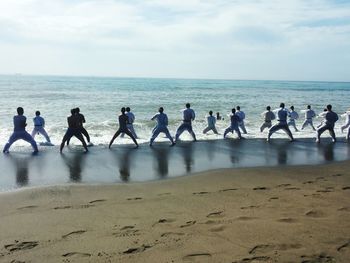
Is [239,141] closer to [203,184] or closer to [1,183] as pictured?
[203,184]

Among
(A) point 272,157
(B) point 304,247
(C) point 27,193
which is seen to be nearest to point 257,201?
(B) point 304,247

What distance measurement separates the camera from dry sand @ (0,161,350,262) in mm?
5238

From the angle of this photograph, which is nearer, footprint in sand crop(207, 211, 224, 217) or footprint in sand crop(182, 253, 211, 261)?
footprint in sand crop(182, 253, 211, 261)

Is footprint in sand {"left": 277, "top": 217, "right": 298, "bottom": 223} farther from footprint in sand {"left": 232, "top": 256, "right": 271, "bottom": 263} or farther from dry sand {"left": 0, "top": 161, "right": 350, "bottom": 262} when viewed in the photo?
footprint in sand {"left": 232, "top": 256, "right": 271, "bottom": 263}

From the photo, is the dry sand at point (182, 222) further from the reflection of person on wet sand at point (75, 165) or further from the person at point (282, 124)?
the person at point (282, 124)

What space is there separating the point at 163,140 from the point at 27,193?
931cm

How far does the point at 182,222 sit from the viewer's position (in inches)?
254

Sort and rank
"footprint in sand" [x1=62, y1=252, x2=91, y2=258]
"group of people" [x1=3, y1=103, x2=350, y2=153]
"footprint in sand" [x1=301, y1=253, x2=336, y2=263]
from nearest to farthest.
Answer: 1. "footprint in sand" [x1=301, y1=253, x2=336, y2=263]
2. "footprint in sand" [x1=62, y1=252, x2=91, y2=258]
3. "group of people" [x1=3, y1=103, x2=350, y2=153]

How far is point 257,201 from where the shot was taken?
7668 millimetres

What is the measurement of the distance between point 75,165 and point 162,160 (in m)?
2.79

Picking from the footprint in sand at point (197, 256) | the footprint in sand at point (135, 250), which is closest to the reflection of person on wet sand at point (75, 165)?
the footprint in sand at point (135, 250)

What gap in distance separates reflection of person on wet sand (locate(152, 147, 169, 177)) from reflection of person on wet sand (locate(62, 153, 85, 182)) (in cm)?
223

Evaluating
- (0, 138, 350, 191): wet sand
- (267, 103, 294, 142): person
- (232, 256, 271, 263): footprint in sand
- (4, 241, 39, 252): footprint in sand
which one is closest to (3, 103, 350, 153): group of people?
(267, 103, 294, 142): person

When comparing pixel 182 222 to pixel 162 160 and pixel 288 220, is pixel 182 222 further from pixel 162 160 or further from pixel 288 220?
pixel 162 160
